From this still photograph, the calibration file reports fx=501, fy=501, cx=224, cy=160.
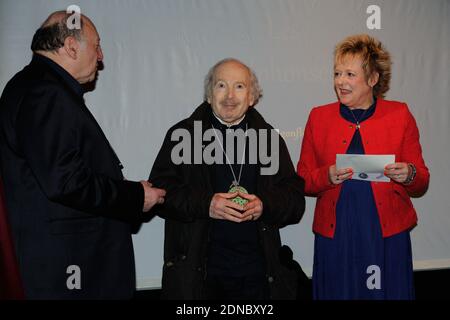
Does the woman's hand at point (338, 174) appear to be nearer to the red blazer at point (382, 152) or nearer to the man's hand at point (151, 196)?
the red blazer at point (382, 152)

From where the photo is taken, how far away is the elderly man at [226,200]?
2756 mm

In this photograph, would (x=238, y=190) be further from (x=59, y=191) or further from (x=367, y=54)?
(x=367, y=54)

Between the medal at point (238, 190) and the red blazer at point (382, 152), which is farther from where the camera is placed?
the red blazer at point (382, 152)

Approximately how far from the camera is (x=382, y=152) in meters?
3.13

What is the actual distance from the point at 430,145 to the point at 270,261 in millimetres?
2059

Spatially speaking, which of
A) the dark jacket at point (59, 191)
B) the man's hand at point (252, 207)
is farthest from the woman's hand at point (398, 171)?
the dark jacket at point (59, 191)

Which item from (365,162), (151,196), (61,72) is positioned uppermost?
(61,72)

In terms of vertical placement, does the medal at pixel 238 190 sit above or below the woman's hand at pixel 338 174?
below

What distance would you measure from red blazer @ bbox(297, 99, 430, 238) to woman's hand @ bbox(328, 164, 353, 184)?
1.6 inches

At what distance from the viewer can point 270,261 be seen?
2.80 m

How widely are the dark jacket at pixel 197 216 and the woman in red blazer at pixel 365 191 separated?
0.37 metres

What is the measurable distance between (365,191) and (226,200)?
963mm

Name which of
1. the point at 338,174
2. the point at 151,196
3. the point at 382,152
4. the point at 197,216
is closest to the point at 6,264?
the point at 151,196

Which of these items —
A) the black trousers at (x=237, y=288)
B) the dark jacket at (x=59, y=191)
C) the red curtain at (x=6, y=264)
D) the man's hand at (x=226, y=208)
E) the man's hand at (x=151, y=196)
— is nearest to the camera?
the red curtain at (x=6, y=264)
